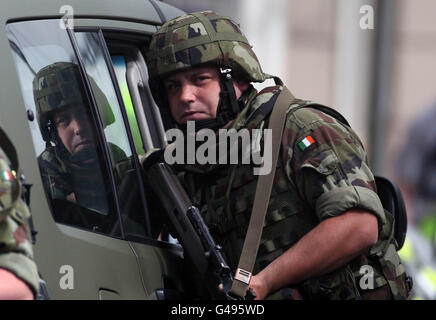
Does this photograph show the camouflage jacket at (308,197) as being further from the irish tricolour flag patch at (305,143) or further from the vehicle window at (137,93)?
the vehicle window at (137,93)

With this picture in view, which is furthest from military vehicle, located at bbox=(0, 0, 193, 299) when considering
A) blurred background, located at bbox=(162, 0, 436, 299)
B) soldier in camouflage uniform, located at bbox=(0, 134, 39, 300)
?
blurred background, located at bbox=(162, 0, 436, 299)

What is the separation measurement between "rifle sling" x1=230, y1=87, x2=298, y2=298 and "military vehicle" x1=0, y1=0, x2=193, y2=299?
240 mm

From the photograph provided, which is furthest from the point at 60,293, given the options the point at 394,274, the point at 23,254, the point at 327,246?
the point at 394,274

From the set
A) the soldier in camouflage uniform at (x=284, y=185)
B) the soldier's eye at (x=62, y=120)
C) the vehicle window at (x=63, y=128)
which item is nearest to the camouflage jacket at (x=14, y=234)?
the vehicle window at (x=63, y=128)

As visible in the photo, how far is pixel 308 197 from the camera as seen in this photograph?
2.84 m

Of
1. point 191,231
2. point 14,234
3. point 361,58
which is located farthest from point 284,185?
point 361,58

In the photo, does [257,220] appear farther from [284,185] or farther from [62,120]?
[62,120]

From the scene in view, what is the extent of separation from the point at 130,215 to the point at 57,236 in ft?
1.76

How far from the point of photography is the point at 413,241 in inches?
261

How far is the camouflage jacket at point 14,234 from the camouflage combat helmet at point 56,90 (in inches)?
17.9

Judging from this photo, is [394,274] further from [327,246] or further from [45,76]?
[45,76]

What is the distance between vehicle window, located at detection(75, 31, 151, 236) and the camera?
2.84 meters

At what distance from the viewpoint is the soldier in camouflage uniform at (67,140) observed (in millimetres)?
2492

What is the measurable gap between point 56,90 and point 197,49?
24.8 inches
